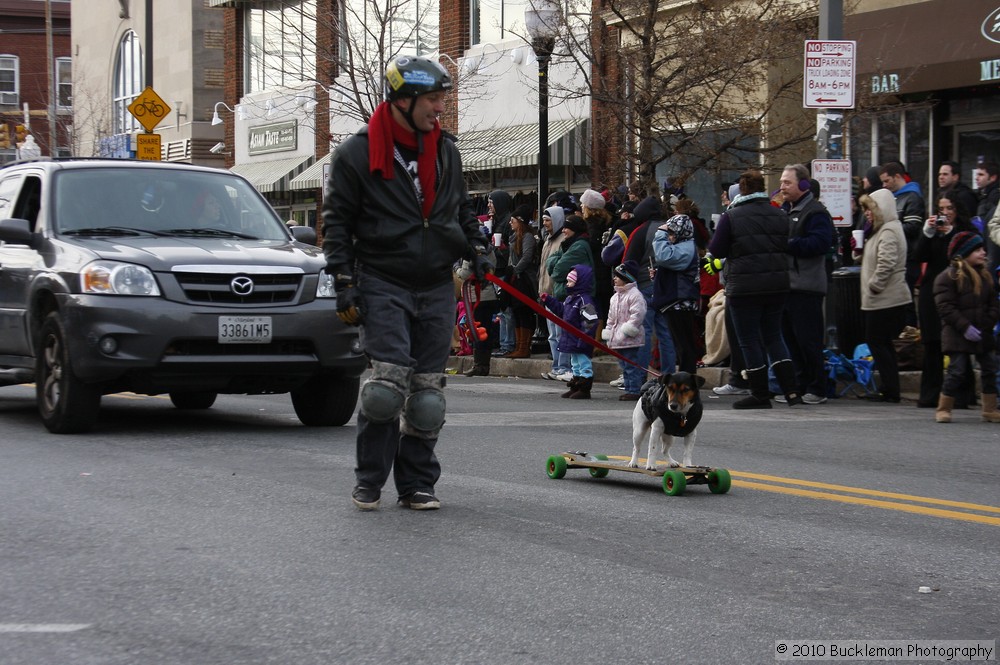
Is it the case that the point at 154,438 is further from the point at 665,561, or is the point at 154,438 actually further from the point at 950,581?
the point at 950,581

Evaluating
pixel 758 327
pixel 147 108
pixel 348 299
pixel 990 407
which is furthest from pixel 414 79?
pixel 147 108

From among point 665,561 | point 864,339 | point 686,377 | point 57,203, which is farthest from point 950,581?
point 864,339

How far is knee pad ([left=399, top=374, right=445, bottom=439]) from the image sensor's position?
7.00m

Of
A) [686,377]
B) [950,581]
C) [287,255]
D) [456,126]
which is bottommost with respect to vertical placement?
[950,581]

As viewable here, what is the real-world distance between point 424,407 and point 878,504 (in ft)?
8.00

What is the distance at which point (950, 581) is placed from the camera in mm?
5688

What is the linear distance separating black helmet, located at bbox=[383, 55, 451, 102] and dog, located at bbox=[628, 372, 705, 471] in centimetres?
206

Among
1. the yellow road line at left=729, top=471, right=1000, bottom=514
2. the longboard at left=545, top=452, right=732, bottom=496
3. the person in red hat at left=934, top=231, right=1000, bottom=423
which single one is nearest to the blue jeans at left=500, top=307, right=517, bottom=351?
the person in red hat at left=934, top=231, right=1000, bottom=423

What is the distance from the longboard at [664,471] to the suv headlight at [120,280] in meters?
3.02

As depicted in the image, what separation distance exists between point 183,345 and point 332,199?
10.7 ft

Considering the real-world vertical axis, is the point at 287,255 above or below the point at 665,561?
above

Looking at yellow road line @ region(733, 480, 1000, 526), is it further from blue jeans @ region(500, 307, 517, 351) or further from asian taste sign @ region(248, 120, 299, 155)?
asian taste sign @ region(248, 120, 299, 155)

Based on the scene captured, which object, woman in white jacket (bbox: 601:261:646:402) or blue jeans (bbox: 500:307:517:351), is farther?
blue jeans (bbox: 500:307:517:351)

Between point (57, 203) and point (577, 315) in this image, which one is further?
point (577, 315)
